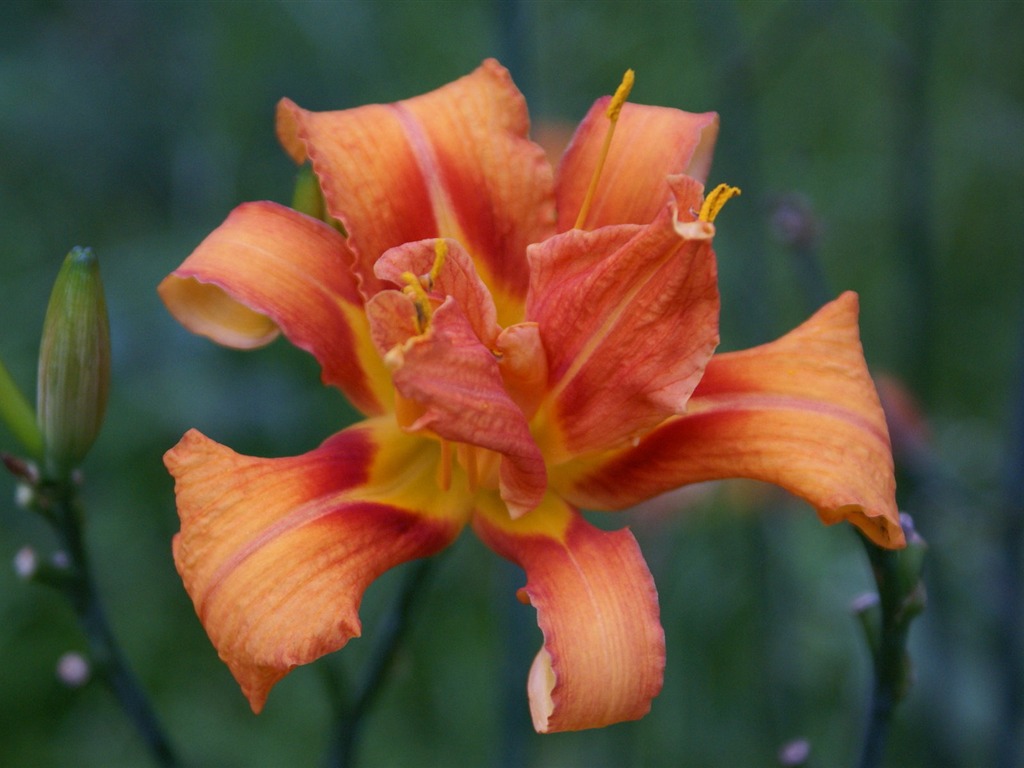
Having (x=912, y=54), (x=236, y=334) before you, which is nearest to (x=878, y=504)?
(x=236, y=334)

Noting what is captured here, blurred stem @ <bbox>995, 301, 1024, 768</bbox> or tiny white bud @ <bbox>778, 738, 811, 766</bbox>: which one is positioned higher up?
tiny white bud @ <bbox>778, 738, 811, 766</bbox>

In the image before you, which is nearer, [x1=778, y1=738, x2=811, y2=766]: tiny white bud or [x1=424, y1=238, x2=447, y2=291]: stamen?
[x1=424, y1=238, x2=447, y2=291]: stamen

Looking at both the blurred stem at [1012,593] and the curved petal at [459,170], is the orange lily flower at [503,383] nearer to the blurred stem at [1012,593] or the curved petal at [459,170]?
the curved petal at [459,170]

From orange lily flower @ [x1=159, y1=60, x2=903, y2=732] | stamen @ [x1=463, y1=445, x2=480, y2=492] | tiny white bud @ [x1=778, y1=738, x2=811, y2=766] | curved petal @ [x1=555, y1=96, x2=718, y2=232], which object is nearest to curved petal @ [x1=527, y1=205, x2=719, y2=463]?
orange lily flower @ [x1=159, y1=60, x2=903, y2=732]

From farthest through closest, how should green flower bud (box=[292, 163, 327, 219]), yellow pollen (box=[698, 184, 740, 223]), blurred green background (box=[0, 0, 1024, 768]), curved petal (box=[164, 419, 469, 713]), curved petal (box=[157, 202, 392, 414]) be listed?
blurred green background (box=[0, 0, 1024, 768]), green flower bud (box=[292, 163, 327, 219]), curved petal (box=[157, 202, 392, 414]), yellow pollen (box=[698, 184, 740, 223]), curved petal (box=[164, 419, 469, 713])

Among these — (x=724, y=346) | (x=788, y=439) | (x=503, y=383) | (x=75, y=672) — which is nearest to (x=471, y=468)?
(x=503, y=383)

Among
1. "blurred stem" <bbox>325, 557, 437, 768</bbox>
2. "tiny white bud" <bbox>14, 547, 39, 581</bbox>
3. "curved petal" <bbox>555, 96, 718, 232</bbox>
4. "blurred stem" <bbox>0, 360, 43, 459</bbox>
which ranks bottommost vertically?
"blurred stem" <bbox>325, 557, 437, 768</bbox>

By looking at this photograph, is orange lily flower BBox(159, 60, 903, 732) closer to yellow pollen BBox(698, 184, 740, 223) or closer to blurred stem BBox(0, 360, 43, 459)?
yellow pollen BBox(698, 184, 740, 223)
